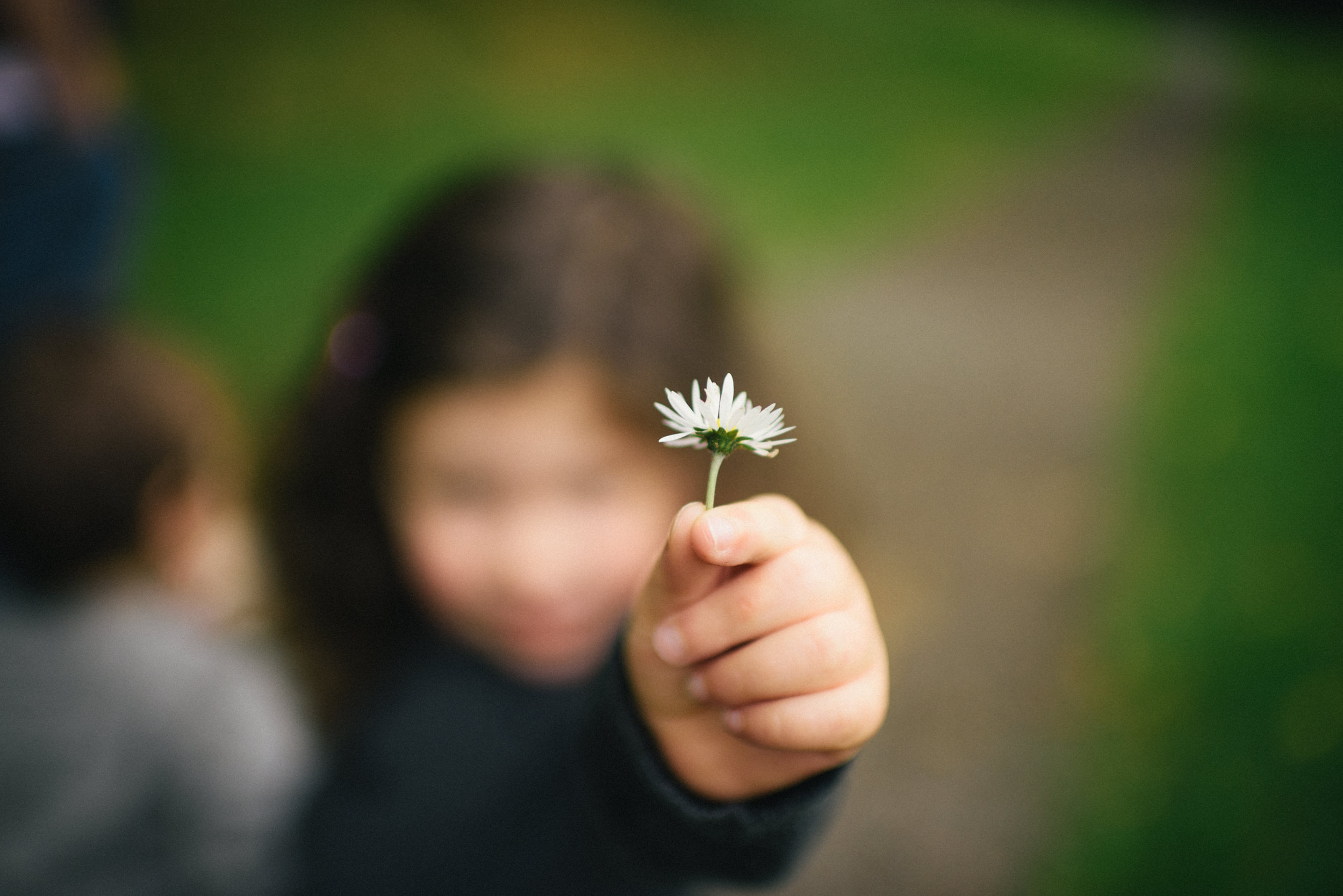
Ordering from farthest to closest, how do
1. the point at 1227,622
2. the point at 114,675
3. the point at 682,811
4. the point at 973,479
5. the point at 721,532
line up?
the point at 973,479
the point at 1227,622
the point at 114,675
the point at 682,811
the point at 721,532

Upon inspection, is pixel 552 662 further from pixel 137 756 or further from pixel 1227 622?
pixel 1227 622

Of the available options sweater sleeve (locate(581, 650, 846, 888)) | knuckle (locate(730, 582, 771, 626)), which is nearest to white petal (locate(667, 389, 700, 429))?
knuckle (locate(730, 582, 771, 626))

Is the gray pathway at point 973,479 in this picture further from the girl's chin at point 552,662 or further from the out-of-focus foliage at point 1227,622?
the girl's chin at point 552,662

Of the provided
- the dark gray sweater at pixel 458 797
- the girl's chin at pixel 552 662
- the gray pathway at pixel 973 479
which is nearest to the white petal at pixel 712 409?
the dark gray sweater at pixel 458 797

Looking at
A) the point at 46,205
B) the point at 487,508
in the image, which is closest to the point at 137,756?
the point at 487,508

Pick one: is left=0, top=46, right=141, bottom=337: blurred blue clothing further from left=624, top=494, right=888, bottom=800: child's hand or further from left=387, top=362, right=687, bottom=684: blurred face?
left=624, top=494, right=888, bottom=800: child's hand

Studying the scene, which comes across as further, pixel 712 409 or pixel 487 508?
pixel 487 508

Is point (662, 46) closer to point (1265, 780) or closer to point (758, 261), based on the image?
point (758, 261)

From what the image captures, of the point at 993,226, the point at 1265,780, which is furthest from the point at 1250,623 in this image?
the point at 993,226
